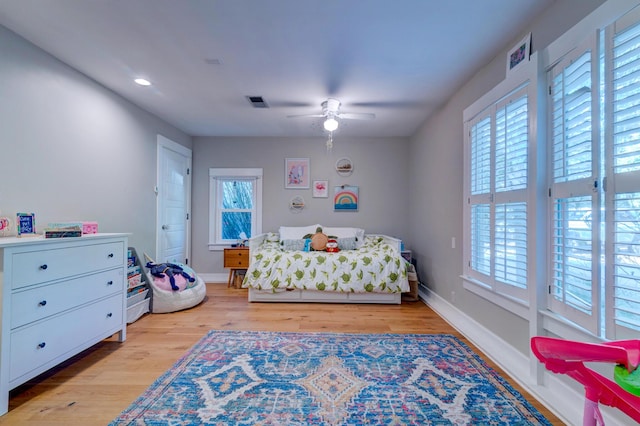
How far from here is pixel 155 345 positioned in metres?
2.37

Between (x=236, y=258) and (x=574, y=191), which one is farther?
(x=236, y=258)

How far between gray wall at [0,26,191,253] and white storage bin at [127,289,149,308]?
23.5 inches

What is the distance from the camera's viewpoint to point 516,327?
195 centimetres

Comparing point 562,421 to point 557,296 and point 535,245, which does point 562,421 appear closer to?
point 557,296

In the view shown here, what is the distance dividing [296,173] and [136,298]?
281cm

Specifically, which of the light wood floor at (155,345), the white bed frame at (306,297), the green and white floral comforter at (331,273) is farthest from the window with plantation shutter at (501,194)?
the white bed frame at (306,297)

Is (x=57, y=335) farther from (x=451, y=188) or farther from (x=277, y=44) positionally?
(x=451, y=188)

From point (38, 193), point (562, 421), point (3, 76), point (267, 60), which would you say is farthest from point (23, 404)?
point (562, 421)

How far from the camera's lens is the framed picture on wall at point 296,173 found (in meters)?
4.66

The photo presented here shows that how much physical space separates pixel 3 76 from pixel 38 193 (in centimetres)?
83

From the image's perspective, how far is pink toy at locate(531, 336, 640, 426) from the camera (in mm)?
766

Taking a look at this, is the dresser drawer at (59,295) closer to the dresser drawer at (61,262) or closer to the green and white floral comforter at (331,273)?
the dresser drawer at (61,262)

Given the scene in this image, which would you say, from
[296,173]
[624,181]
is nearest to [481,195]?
[624,181]

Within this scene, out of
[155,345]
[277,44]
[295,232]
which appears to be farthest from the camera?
[295,232]
